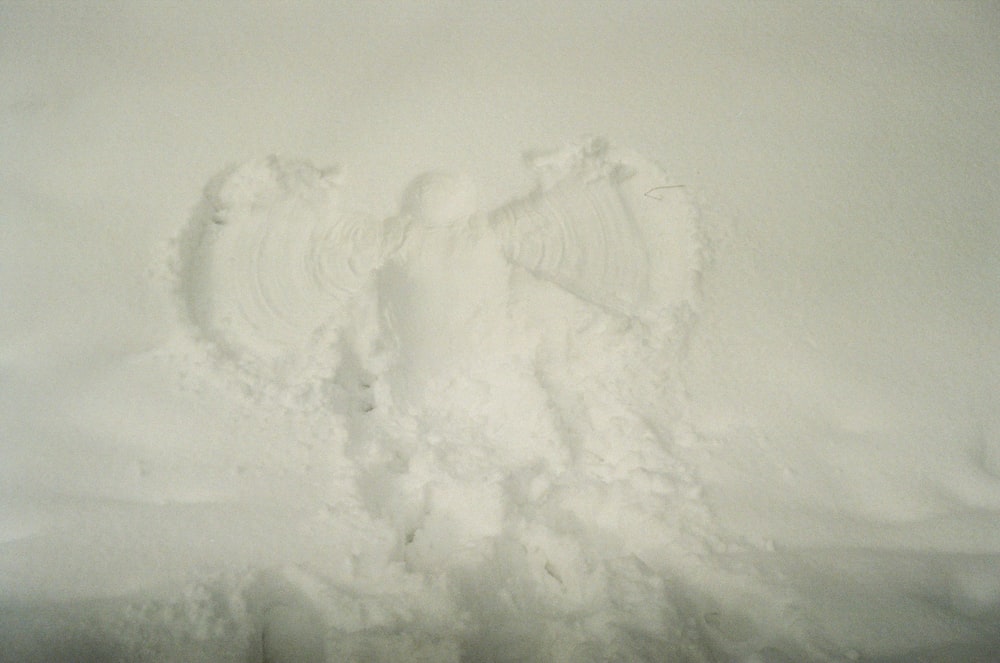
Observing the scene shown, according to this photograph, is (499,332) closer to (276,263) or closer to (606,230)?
(606,230)

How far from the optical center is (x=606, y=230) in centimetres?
126

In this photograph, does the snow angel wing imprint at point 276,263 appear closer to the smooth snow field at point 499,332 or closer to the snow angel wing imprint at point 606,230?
the smooth snow field at point 499,332

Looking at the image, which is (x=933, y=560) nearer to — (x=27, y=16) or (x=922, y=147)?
(x=922, y=147)

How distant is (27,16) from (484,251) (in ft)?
3.60

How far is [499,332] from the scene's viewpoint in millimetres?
1185

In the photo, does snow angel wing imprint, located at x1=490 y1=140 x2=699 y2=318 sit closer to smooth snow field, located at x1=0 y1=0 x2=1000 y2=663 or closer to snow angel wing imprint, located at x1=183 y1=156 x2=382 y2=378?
smooth snow field, located at x1=0 y1=0 x2=1000 y2=663

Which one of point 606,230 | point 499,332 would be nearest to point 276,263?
point 499,332

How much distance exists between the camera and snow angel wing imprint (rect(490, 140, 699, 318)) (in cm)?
120

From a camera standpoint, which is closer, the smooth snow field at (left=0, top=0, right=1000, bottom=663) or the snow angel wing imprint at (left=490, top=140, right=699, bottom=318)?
the smooth snow field at (left=0, top=0, right=1000, bottom=663)

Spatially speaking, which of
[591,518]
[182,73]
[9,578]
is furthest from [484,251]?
[9,578]

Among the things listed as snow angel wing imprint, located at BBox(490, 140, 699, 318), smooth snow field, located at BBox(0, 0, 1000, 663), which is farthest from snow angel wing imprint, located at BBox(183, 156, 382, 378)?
snow angel wing imprint, located at BBox(490, 140, 699, 318)

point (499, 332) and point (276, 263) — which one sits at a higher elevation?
point (276, 263)

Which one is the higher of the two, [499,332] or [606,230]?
[606,230]

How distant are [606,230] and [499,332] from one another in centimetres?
29
